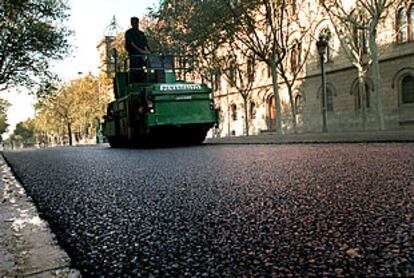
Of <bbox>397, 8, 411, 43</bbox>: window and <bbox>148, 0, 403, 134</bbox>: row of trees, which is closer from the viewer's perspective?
<bbox>148, 0, 403, 134</bbox>: row of trees

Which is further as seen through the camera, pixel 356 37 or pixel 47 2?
pixel 356 37

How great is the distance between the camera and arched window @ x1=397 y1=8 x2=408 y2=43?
24.6m

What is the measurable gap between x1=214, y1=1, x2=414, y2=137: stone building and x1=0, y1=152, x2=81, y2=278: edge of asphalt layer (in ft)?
79.0

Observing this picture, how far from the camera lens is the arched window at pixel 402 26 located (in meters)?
24.6

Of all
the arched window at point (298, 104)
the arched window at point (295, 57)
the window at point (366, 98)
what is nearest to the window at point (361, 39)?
the window at point (366, 98)

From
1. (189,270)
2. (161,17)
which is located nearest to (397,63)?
(161,17)

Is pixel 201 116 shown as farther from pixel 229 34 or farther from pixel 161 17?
pixel 161 17

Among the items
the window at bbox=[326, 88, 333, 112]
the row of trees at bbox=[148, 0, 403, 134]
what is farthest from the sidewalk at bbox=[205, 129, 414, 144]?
the window at bbox=[326, 88, 333, 112]

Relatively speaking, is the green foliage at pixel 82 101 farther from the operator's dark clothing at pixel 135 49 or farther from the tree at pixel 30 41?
the operator's dark clothing at pixel 135 49

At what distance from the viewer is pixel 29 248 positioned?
172cm

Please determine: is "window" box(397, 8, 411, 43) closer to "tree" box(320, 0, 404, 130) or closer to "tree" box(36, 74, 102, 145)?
"tree" box(320, 0, 404, 130)

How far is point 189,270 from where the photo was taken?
136 centimetres

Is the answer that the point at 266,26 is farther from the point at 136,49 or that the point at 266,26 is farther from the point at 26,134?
the point at 26,134

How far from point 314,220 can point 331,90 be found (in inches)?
1154
